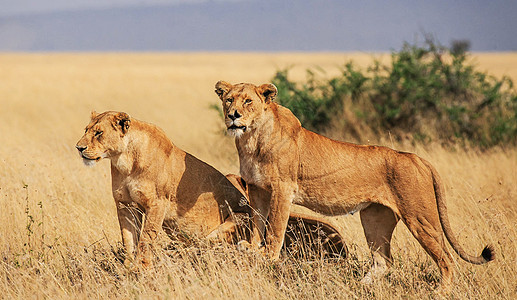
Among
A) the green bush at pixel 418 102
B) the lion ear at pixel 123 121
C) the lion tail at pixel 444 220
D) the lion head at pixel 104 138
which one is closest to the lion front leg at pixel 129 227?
the lion head at pixel 104 138

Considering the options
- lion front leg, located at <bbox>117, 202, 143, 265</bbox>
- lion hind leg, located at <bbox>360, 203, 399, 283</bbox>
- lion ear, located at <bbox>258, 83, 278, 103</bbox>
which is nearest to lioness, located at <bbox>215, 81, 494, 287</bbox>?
lion ear, located at <bbox>258, 83, 278, 103</bbox>

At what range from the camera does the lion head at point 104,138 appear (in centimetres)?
524

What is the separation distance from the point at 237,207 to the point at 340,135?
24.9 ft

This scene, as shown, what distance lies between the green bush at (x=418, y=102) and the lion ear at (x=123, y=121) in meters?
7.98

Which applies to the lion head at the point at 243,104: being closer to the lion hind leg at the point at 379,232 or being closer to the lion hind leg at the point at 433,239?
the lion hind leg at the point at 379,232

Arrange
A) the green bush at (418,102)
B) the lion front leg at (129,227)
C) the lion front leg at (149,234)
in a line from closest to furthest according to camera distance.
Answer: the lion front leg at (149,234) < the lion front leg at (129,227) < the green bush at (418,102)

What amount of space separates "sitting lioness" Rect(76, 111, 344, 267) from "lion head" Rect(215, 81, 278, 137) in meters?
0.80

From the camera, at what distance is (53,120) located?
18297 millimetres

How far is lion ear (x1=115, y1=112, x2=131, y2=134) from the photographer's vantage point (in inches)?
209

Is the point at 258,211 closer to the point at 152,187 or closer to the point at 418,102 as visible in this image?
the point at 152,187

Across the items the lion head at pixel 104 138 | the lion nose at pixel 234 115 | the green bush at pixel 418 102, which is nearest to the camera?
the lion nose at pixel 234 115

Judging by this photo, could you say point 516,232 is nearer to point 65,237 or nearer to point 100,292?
point 100,292

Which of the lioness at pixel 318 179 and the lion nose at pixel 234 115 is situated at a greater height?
the lion nose at pixel 234 115

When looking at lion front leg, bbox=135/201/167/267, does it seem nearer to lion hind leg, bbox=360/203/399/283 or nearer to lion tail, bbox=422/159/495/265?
lion hind leg, bbox=360/203/399/283
